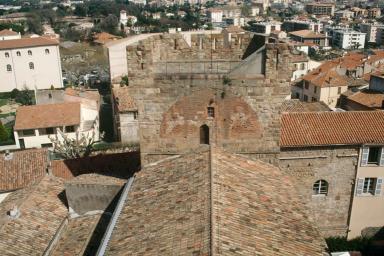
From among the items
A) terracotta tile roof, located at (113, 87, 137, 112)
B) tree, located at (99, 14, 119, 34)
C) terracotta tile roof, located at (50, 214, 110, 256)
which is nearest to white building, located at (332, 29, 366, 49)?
tree, located at (99, 14, 119, 34)

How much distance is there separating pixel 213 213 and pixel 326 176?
13623mm

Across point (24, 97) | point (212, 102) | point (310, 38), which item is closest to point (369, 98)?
point (212, 102)

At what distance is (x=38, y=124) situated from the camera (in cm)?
3938

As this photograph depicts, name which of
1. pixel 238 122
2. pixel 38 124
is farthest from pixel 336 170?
pixel 38 124

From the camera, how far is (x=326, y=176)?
23.5 meters

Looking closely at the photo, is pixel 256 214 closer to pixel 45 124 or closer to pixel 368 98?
pixel 45 124

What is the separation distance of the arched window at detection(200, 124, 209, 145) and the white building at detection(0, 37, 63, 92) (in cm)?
5344

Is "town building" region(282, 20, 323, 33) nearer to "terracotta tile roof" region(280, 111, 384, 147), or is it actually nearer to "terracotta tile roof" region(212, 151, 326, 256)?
"terracotta tile roof" region(280, 111, 384, 147)


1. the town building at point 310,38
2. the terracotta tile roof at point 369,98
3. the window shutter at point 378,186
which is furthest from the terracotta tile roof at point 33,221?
the town building at point 310,38

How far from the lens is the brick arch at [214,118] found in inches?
644

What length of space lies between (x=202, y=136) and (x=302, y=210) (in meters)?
5.03

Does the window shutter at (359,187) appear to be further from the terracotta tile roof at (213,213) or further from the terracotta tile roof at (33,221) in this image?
the terracotta tile roof at (33,221)

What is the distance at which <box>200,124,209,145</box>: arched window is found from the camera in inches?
658

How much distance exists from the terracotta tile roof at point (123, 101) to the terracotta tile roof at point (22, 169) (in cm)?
1222
